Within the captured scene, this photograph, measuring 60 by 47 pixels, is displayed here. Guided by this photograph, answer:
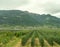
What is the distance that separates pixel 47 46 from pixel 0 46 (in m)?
12.9

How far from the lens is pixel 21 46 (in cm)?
5284

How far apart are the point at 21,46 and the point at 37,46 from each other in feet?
16.3

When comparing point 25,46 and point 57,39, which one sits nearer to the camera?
point 25,46

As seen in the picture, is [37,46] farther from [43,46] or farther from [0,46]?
[0,46]

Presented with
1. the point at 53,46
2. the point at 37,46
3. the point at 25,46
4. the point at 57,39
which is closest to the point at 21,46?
the point at 25,46

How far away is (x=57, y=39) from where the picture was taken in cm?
6669

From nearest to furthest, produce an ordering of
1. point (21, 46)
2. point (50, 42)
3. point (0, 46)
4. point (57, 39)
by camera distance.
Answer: point (0, 46) → point (21, 46) → point (50, 42) → point (57, 39)

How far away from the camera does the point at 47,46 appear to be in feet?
169

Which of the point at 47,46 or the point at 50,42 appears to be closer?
the point at 47,46

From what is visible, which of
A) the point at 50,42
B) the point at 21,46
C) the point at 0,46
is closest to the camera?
the point at 0,46

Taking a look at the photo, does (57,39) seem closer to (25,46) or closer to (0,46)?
(25,46)

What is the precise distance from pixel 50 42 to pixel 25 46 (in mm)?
9346

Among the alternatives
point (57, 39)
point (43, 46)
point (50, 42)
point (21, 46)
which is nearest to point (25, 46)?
point (21, 46)

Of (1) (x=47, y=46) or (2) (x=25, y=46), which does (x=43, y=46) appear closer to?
(1) (x=47, y=46)
